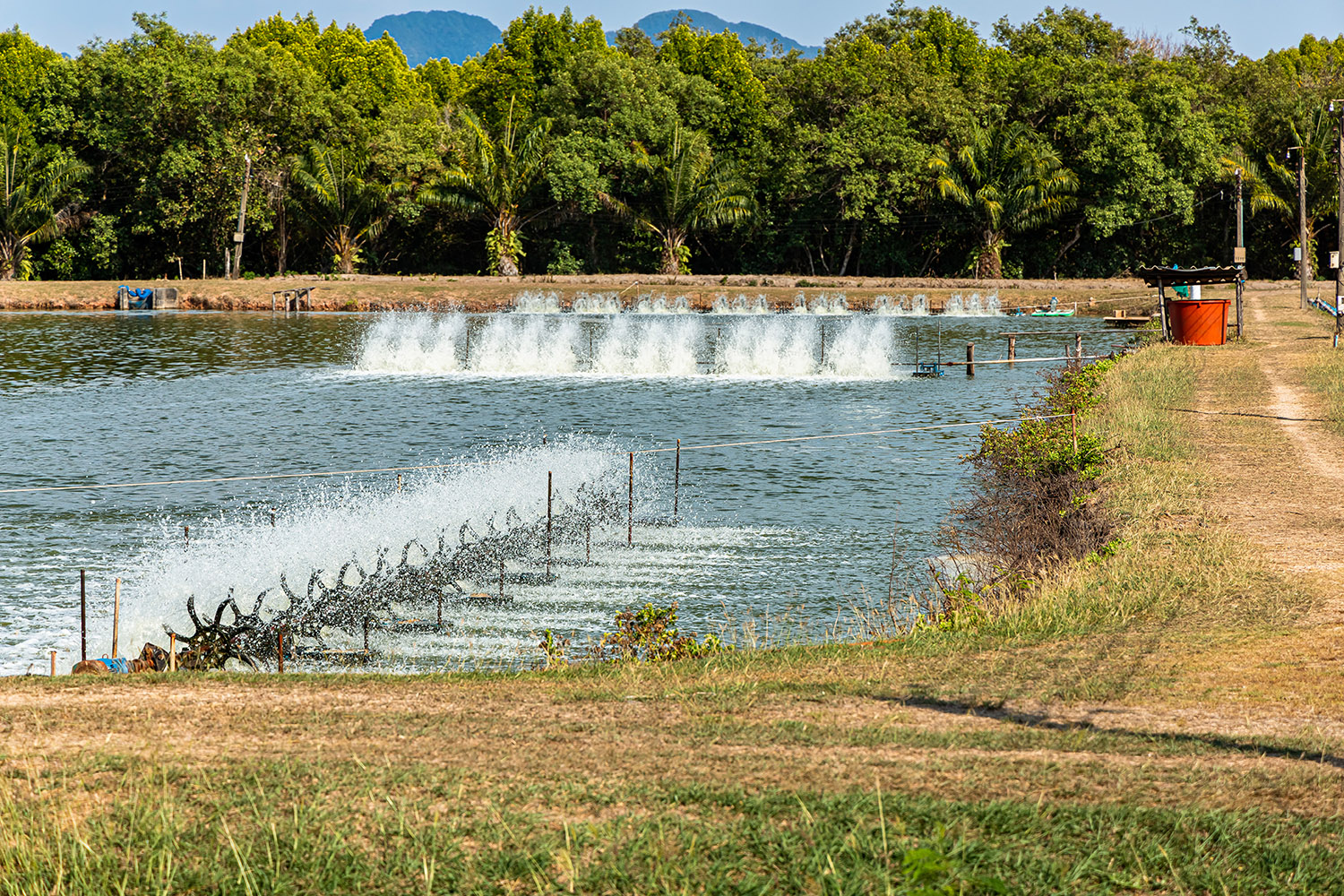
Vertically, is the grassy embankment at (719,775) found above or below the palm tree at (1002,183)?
below

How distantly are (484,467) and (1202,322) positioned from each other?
2150cm

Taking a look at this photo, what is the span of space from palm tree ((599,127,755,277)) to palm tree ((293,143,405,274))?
39.3ft

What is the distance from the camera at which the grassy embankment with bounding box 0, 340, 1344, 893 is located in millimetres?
5352

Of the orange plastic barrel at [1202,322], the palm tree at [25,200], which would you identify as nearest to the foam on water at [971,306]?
the orange plastic barrel at [1202,322]

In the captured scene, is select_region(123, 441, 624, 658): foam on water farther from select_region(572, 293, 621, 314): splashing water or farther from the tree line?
the tree line

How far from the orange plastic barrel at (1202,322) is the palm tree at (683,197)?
35.4 metres

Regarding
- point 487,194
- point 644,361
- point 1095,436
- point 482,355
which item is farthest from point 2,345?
point 1095,436

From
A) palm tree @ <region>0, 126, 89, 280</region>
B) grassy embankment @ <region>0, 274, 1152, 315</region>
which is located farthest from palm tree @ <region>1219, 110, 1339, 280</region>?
palm tree @ <region>0, 126, 89, 280</region>

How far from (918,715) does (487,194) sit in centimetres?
6228

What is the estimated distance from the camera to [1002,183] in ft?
223

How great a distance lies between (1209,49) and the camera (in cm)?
8250

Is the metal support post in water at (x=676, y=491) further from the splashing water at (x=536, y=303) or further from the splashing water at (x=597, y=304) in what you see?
the splashing water at (x=536, y=303)

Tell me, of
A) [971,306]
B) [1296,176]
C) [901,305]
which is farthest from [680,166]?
[1296,176]

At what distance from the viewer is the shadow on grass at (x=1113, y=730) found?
267 inches
